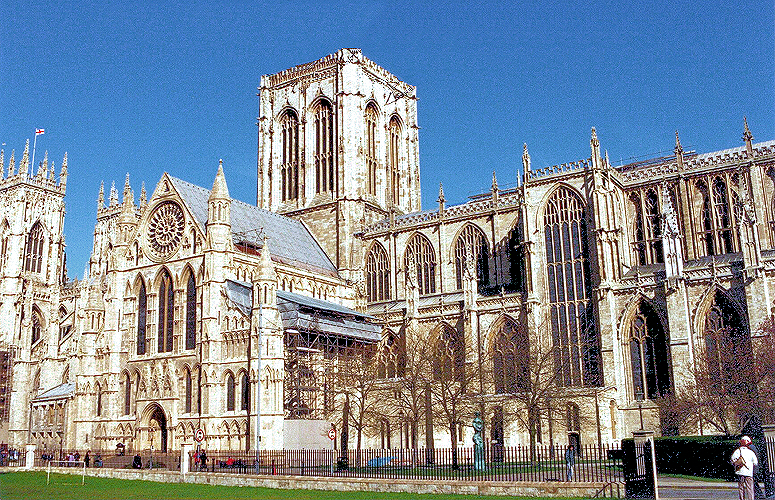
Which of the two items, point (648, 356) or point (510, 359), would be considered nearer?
point (648, 356)

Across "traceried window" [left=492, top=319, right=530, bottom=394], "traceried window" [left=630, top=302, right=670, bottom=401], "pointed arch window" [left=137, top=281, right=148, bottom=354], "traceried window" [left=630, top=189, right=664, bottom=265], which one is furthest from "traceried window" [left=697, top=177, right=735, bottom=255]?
"pointed arch window" [left=137, top=281, right=148, bottom=354]

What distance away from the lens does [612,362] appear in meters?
49.2

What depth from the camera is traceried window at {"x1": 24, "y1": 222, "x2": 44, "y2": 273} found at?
9075cm

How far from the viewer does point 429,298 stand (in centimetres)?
6469

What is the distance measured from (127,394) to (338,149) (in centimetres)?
2988

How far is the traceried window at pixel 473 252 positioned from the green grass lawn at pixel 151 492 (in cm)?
3338

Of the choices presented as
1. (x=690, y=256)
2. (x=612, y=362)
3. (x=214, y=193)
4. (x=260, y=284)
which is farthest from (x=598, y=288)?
(x=214, y=193)

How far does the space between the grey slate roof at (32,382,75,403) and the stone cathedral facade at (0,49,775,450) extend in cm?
68

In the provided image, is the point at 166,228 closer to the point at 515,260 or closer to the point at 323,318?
the point at 323,318

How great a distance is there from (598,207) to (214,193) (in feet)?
87.6

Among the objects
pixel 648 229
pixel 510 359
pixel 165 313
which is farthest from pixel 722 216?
pixel 165 313

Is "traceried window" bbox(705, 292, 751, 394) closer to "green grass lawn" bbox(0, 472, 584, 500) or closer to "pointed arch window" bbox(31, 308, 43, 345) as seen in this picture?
"green grass lawn" bbox(0, 472, 584, 500)

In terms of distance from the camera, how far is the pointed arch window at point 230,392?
51.8m

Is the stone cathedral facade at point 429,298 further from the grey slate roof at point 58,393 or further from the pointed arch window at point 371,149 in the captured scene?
the pointed arch window at point 371,149
